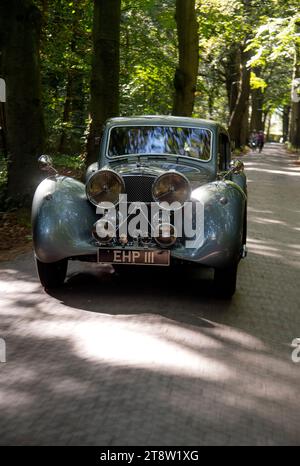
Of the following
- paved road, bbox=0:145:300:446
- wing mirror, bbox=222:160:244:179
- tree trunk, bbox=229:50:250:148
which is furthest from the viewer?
tree trunk, bbox=229:50:250:148

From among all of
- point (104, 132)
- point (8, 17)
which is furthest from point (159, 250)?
point (8, 17)

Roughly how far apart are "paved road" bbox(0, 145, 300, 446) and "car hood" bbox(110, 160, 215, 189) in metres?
1.15

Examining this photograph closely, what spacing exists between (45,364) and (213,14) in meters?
23.6

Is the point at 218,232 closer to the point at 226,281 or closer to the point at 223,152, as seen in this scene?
the point at 226,281

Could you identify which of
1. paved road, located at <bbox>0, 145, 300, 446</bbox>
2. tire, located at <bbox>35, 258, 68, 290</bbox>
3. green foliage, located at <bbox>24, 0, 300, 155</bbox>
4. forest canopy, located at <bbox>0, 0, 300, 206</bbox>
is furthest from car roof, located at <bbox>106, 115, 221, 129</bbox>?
green foliage, located at <bbox>24, 0, 300, 155</bbox>

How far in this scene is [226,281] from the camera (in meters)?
5.72

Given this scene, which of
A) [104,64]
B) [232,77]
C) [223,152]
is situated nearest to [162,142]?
[223,152]

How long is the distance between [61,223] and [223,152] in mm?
2666

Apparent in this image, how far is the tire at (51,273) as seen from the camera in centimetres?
600

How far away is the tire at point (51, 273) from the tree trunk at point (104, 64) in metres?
6.01

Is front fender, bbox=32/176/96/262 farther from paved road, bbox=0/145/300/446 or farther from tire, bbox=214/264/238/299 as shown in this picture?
tire, bbox=214/264/238/299

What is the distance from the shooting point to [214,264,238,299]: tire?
568cm

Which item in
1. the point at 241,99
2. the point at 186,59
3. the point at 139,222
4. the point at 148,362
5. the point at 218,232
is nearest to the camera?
the point at 148,362

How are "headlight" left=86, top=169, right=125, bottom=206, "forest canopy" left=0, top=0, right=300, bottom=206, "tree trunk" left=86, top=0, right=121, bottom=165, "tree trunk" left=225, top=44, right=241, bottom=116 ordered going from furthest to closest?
1. "tree trunk" left=225, top=44, right=241, bottom=116
2. "tree trunk" left=86, top=0, right=121, bottom=165
3. "forest canopy" left=0, top=0, right=300, bottom=206
4. "headlight" left=86, top=169, right=125, bottom=206
